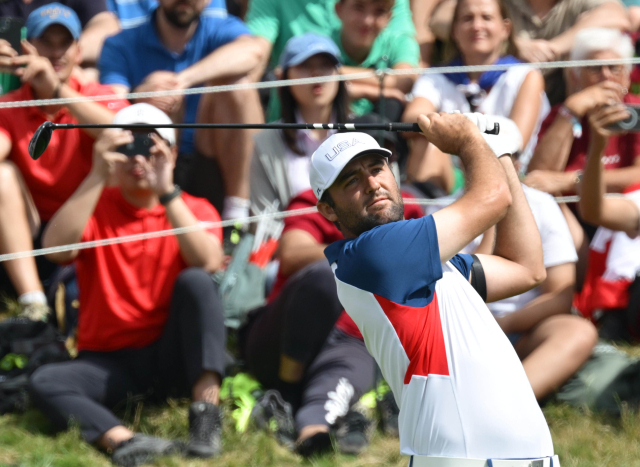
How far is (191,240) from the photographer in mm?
4262

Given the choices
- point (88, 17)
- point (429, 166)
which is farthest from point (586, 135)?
point (88, 17)

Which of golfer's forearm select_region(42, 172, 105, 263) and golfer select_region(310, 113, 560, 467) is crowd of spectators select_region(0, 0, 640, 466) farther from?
golfer select_region(310, 113, 560, 467)

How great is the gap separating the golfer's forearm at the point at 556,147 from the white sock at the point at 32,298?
9.49ft

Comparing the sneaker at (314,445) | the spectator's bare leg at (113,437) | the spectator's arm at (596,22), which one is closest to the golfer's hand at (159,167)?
the spectator's bare leg at (113,437)

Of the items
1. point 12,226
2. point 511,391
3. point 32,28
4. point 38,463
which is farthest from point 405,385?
point 32,28

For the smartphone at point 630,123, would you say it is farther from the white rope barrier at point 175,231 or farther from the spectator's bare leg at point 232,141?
the spectator's bare leg at point 232,141

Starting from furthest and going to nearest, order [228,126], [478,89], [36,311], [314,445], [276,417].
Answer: [478,89], [36,311], [276,417], [314,445], [228,126]

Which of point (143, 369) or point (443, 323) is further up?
point (443, 323)

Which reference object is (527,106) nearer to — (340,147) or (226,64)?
(226,64)

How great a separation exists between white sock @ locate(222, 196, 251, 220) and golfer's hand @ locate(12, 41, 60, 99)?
1183mm

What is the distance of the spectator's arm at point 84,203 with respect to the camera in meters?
4.25

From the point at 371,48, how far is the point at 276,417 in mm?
2830

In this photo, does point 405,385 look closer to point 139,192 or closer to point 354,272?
point 354,272

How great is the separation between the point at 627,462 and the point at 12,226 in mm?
3331
